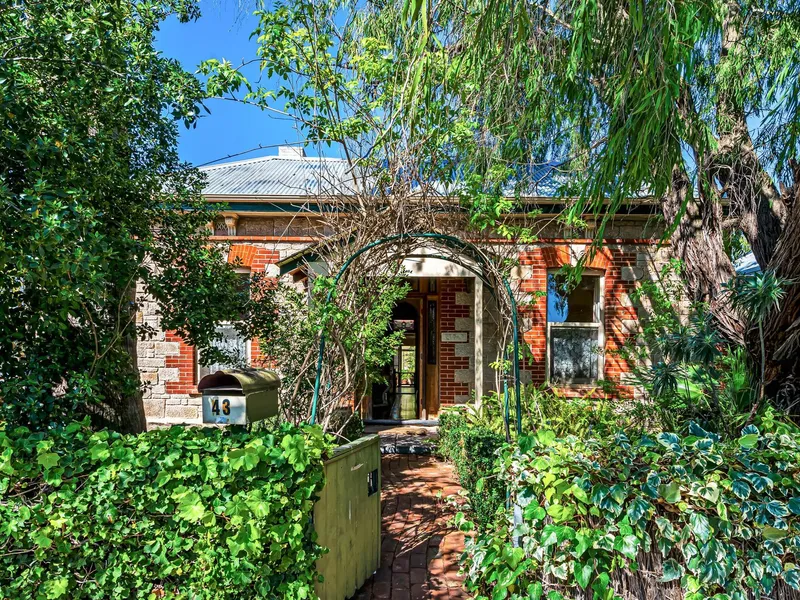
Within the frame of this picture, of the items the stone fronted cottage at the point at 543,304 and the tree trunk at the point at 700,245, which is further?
the stone fronted cottage at the point at 543,304

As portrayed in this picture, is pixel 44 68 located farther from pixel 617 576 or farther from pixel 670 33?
pixel 617 576

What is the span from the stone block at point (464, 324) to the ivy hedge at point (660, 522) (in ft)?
Result: 23.1

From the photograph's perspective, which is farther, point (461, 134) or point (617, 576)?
point (461, 134)

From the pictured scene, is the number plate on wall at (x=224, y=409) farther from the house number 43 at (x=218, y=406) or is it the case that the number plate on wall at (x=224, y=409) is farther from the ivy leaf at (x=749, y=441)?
the ivy leaf at (x=749, y=441)

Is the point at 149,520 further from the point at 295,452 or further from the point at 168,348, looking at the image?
the point at 168,348

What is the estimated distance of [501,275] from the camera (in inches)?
174

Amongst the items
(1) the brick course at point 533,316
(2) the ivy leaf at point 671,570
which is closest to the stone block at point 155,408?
(1) the brick course at point 533,316

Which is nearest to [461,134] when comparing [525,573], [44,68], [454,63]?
[454,63]

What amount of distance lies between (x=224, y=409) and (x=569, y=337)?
7.46m

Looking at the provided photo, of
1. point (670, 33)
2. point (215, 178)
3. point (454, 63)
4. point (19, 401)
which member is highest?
point (215, 178)

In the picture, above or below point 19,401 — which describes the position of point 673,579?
below

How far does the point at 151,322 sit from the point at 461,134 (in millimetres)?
6987

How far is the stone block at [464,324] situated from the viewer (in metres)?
9.80

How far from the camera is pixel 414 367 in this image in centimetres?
1037
